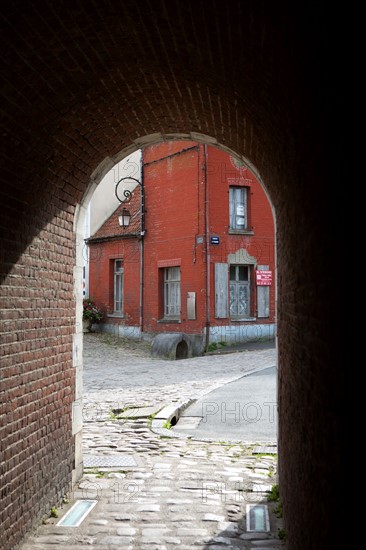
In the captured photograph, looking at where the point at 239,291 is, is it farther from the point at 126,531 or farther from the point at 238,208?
the point at 126,531

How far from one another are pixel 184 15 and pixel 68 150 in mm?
2193

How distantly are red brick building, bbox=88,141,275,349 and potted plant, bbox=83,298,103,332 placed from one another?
243 centimetres

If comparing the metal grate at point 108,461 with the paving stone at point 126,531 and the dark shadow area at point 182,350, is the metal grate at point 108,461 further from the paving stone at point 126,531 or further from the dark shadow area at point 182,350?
the dark shadow area at point 182,350

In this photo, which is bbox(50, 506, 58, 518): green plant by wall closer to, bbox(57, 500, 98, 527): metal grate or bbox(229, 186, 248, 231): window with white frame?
bbox(57, 500, 98, 527): metal grate

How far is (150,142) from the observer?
693 cm

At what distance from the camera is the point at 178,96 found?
543cm

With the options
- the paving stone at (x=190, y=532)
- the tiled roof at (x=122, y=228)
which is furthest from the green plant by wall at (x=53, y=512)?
the tiled roof at (x=122, y=228)

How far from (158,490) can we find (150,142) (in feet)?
12.8

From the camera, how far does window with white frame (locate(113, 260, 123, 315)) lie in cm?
2406

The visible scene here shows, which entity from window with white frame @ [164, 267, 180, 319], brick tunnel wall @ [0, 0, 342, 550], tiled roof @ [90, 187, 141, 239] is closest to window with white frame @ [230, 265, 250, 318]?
window with white frame @ [164, 267, 180, 319]

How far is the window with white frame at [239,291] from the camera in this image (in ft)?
66.3

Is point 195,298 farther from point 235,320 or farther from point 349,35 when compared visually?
point 349,35

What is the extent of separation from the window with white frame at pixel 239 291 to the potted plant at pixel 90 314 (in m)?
6.68

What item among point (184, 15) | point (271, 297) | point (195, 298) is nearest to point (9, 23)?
point (184, 15)
